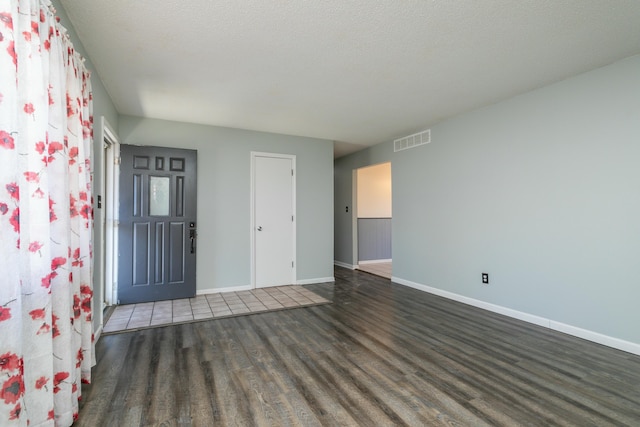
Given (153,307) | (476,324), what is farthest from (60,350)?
(476,324)

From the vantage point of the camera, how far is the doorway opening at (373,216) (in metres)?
7.21

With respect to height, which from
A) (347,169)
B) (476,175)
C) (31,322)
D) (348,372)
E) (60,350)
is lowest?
(348,372)

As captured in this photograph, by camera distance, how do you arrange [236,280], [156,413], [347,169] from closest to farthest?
1. [156,413]
2. [236,280]
3. [347,169]

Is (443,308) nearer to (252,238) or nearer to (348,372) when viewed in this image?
A: (348,372)

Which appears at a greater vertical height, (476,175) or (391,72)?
(391,72)

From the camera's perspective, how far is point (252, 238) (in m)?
4.73

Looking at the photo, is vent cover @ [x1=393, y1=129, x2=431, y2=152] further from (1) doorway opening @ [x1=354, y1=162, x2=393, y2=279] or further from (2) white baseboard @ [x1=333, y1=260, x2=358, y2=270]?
(2) white baseboard @ [x1=333, y1=260, x2=358, y2=270]

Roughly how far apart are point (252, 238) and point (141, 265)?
153 centimetres

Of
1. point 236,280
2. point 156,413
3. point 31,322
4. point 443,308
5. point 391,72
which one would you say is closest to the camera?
point 31,322

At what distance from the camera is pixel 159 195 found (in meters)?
4.13

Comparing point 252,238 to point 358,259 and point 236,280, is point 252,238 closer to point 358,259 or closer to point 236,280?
point 236,280

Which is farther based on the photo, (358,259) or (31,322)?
(358,259)

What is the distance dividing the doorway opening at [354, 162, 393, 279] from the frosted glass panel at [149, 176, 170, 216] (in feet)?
13.7

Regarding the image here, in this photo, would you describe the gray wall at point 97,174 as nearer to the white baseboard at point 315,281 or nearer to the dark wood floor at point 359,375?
the dark wood floor at point 359,375
